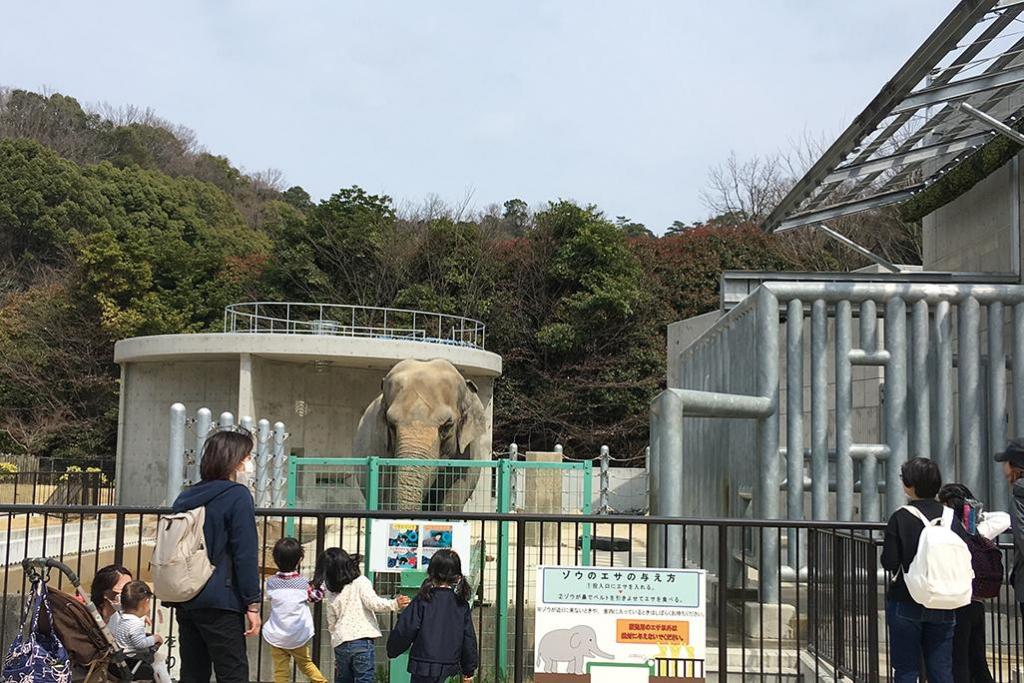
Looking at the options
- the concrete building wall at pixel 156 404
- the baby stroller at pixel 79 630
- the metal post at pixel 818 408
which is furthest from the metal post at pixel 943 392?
the concrete building wall at pixel 156 404

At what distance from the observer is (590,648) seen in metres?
6.23

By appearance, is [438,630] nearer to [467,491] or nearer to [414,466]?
[414,466]

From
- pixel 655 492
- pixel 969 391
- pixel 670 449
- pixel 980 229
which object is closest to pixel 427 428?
pixel 655 492

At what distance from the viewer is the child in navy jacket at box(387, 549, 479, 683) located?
6273mm

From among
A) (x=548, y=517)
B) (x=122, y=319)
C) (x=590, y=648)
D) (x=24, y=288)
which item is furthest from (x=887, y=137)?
(x=24, y=288)

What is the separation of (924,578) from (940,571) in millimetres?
93

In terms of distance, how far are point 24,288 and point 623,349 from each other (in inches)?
1188

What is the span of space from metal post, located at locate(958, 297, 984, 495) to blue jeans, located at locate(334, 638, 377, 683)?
5.70m

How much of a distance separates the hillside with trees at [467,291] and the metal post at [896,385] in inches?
1165

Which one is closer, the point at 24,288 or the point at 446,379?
the point at 446,379

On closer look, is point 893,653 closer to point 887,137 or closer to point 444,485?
point 887,137

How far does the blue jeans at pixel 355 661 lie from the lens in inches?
285

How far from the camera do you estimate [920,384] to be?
32.9 feet

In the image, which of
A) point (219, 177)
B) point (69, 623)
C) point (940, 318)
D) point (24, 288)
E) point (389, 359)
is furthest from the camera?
point (219, 177)
